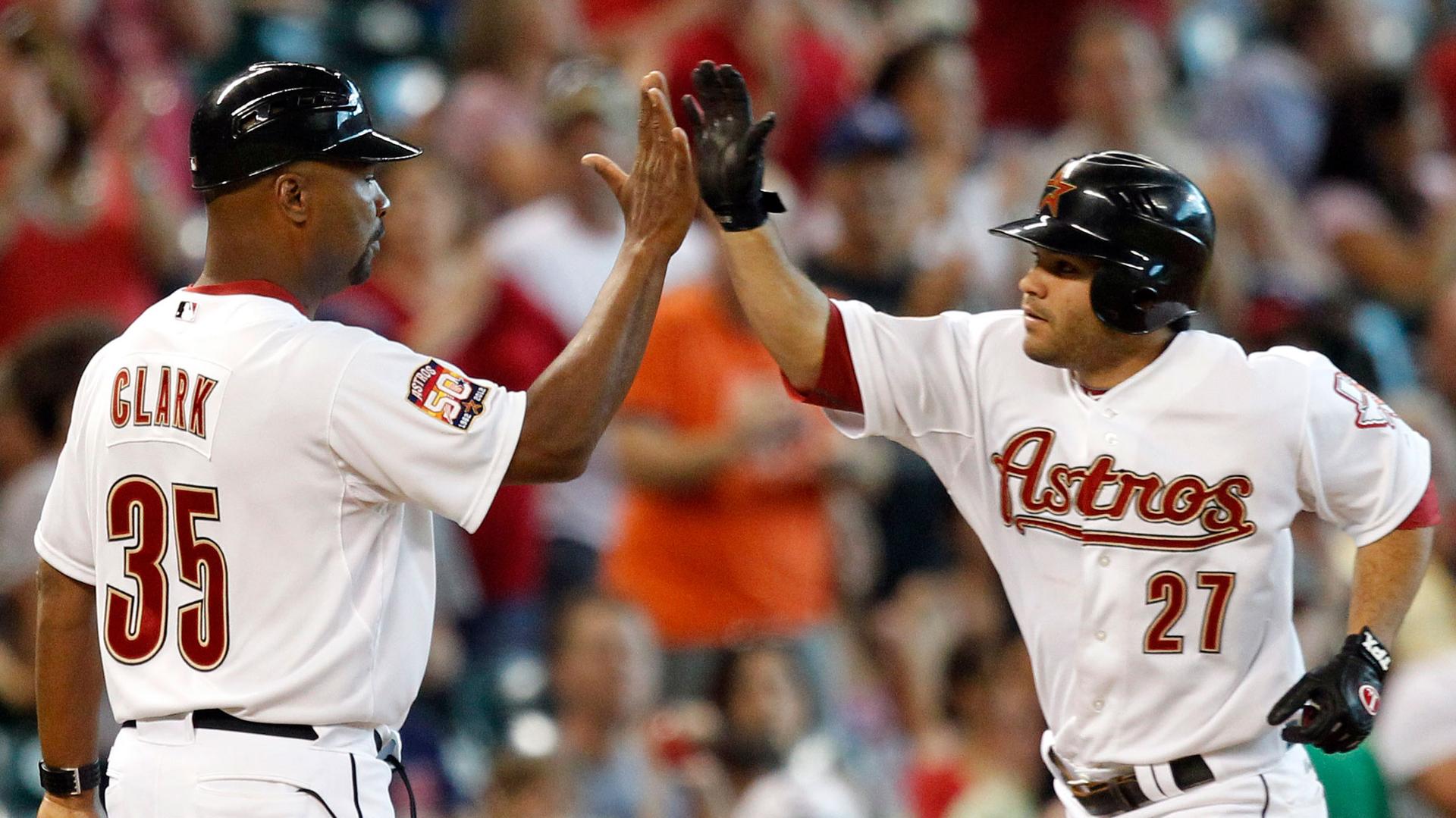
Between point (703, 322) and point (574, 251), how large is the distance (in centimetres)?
59

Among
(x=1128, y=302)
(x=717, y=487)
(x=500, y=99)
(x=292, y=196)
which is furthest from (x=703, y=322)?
(x=292, y=196)

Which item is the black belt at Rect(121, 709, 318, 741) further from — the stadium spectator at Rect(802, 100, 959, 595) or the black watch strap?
the stadium spectator at Rect(802, 100, 959, 595)

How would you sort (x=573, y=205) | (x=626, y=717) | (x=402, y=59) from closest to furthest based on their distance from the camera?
(x=626, y=717) → (x=573, y=205) → (x=402, y=59)

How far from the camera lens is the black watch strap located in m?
3.46

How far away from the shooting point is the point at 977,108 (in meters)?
8.05

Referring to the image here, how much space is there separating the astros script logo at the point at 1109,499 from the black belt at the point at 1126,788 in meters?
0.39

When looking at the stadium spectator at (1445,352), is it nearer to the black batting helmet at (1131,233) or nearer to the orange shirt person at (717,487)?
the orange shirt person at (717,487)

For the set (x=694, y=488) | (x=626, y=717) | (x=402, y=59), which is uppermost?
(x=402, y=59)

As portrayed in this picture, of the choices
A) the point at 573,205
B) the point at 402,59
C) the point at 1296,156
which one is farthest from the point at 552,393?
the point at 1296,156

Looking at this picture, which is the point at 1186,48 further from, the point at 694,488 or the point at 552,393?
the point at 552,393

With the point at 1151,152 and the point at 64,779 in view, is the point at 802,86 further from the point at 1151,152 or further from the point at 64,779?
the point at 64,779

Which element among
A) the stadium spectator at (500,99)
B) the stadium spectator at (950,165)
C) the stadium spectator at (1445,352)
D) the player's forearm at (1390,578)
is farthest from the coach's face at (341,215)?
the stadium spectator at (1445,352)

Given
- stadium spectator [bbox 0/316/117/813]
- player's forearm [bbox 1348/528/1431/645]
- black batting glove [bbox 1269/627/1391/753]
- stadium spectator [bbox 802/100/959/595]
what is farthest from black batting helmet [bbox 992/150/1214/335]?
stadium spectator [bbox 0/316/117/813]

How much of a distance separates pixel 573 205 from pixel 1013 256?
1.60m
